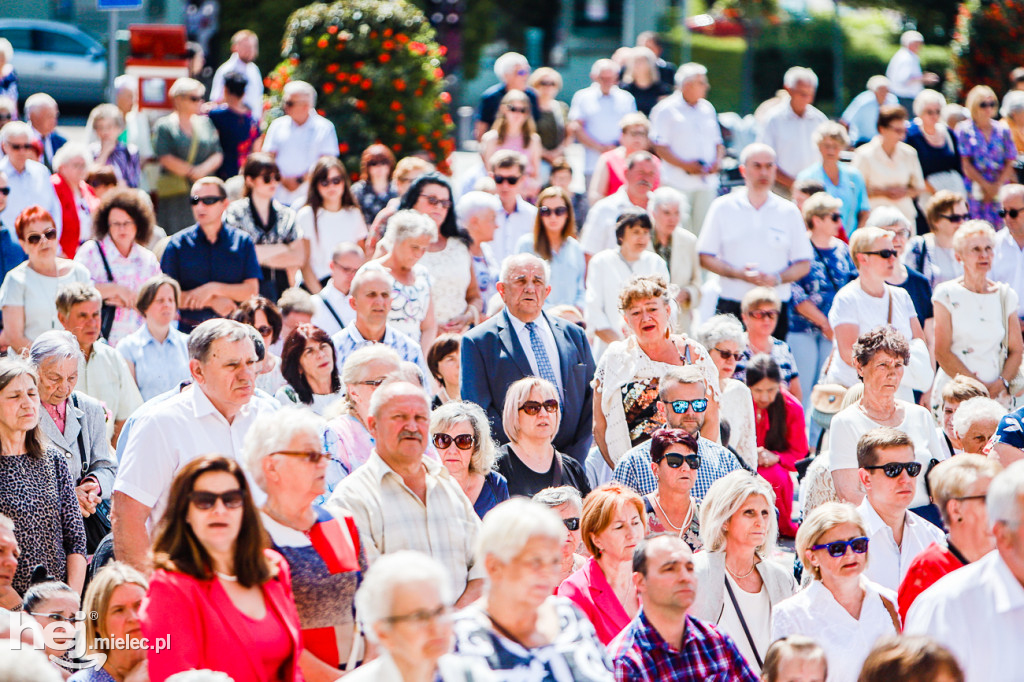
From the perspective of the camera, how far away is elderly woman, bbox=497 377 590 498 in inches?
247

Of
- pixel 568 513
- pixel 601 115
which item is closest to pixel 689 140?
pixel 601 115

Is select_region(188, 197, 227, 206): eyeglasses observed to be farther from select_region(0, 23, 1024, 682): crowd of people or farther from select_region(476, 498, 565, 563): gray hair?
select_region(476, 498, 565, 563): gray hair

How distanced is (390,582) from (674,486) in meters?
2.87

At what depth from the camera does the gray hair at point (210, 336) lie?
515 cm

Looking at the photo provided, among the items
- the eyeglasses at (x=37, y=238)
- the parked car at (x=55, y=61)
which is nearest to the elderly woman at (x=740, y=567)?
the eyeglasses at (x=37, y=238)

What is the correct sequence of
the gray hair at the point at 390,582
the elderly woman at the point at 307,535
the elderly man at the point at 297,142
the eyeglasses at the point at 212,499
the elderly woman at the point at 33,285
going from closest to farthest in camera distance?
the gray hair at the point at 390,582 < the eyeglasses at the point at 212,499 < the elderly woman at the point at 307,535 < the elderly woman at the point at 33,285 < the elderly man at the point at 297,142

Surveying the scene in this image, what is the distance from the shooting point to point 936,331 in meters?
8.59

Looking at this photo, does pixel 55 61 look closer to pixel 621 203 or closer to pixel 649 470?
pixel 621 203

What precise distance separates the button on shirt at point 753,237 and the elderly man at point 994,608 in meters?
5.77

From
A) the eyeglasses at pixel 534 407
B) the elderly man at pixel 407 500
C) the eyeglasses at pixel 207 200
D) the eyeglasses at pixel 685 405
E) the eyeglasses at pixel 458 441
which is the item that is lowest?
the eyeglasses at pixel 685 405

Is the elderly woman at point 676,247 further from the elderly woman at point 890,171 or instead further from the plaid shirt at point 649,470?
the plaid shirt at point 649,470

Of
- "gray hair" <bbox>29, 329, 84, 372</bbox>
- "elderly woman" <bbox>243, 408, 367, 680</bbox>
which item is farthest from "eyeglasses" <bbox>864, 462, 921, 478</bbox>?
"gray hair" <bbox>29, 329, 84, 372</bbox>

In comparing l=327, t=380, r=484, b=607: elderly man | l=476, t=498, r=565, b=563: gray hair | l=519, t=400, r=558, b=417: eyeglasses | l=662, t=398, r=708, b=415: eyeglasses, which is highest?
l=476, t=498, r=565, b=563: gray hair

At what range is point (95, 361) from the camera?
24.5 ft
